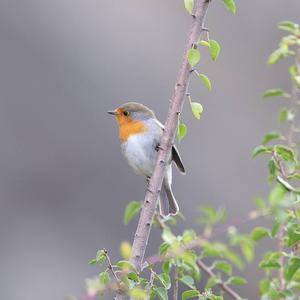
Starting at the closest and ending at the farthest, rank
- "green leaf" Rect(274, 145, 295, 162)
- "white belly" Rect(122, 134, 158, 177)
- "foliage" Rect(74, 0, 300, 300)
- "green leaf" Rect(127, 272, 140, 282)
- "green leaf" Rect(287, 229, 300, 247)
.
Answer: "foliage" Rect(74, 0, 300, 300) → "green leaf" Rect(127, 272, 140, 282) → "green leaf" Rect(287, 229, 300, 247) → "green leaf" Rect(274, 145, 295, 162) → "white belly" Rect(122, 134, 158, 177)

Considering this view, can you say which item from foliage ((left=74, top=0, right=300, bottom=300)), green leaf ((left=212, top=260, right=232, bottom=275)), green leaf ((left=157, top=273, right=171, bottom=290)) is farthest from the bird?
green leaf ((left=157, top=273, right=171, bottom=290))

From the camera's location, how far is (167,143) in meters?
2.13

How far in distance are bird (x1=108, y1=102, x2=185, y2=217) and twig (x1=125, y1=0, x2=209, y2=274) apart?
4.84 ft

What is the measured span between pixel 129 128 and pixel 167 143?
1823 mm

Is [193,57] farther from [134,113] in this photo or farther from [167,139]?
[134,113]

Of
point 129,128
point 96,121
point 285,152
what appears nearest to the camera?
point 285,152

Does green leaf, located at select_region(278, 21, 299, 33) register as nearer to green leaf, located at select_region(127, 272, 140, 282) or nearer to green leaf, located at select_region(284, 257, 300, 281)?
green leaf, located at select_region(284, 257, 300, 281)

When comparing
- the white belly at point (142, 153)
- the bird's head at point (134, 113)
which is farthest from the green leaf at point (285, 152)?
the bird's head at point (134, 113)

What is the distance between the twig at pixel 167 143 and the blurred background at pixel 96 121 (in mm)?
4647

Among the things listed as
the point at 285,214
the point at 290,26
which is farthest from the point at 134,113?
the point at 285,214

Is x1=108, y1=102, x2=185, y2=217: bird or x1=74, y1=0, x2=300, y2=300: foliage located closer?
x1=74, y1=0, x2=300, y2=300: foliage

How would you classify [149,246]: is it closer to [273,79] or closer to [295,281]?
[273,79]

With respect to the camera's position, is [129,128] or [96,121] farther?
[96,121]

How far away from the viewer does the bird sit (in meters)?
3.68
